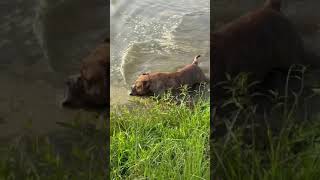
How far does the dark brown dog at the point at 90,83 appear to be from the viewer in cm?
288

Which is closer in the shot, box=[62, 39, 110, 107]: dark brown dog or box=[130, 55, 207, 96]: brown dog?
box=[62, 39, 110, 107]: dark brown dog

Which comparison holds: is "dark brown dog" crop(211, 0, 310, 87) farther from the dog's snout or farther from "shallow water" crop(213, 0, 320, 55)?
the dog's snout

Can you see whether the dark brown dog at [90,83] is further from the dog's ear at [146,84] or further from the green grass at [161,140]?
the dog's ear at [146,84]

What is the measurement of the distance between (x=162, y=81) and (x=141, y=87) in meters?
0.11

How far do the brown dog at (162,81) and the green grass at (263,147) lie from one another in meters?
0.71

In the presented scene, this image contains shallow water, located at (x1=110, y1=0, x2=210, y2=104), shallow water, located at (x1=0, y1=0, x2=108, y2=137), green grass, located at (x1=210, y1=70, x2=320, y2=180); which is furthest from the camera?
shallow water, located at (x1=110, y1=0, x2=210, y2=104)

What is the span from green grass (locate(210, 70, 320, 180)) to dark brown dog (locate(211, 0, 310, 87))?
0.79ft

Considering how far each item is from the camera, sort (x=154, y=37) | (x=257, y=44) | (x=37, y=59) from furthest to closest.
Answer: (x=154, y=37) → (x=257, y=44) → (x=37, y=59)

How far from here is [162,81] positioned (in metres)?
3.46

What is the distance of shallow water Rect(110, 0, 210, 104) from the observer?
3861mm

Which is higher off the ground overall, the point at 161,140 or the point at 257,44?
the point at 257,44

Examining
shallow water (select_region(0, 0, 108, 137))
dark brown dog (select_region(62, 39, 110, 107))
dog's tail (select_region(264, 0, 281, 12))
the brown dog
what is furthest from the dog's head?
dog's tail (select_region(264, 0, 281, 12))

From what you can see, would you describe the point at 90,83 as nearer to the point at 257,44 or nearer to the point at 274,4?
the point at 257,44

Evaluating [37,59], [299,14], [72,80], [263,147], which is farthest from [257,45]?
[37,59]
